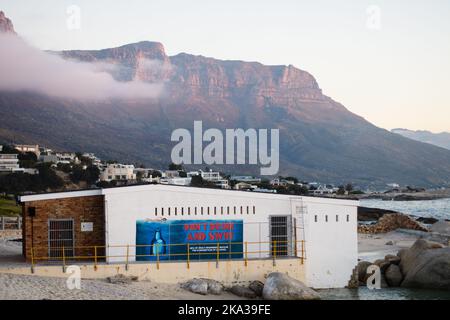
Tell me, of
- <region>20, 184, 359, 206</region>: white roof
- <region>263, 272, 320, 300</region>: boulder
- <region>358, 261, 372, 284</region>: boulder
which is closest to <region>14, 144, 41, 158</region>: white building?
<region>358, 261, 372, 284</region>: boulder

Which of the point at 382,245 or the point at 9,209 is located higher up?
the point at 9,209

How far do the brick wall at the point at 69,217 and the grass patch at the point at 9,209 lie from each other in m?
43.9

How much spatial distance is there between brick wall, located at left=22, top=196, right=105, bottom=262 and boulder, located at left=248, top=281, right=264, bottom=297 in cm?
650

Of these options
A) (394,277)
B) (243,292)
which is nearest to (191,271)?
(243,292)

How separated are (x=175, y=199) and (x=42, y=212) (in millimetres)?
5657

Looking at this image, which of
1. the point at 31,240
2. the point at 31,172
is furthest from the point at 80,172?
the point at 31,240

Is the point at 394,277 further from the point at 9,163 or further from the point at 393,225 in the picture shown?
the point at 9,163

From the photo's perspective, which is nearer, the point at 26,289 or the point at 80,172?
the point at 26,289

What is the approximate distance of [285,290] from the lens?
28531mm

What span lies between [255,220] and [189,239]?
3126mm
